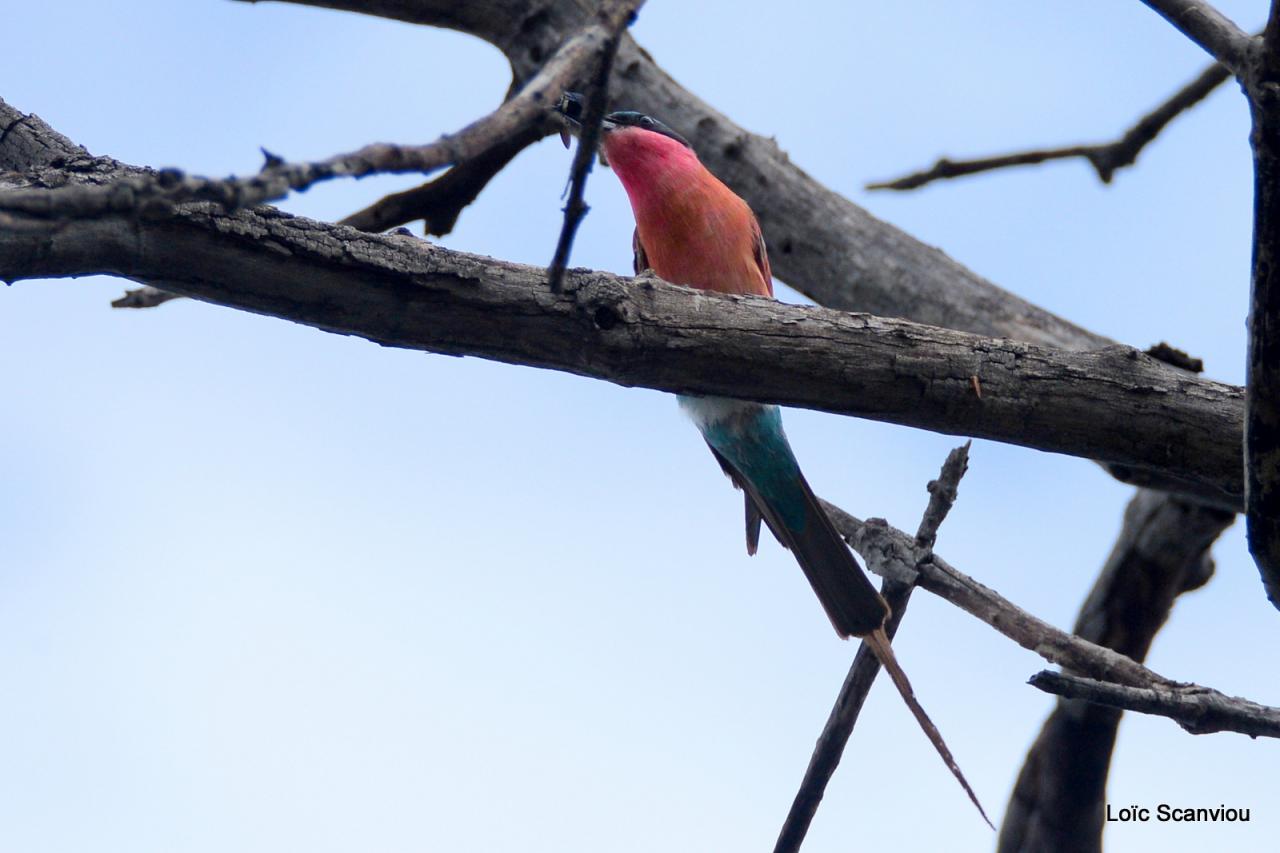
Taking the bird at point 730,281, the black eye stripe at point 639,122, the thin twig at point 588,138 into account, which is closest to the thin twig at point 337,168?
the thin twig at point 588,138

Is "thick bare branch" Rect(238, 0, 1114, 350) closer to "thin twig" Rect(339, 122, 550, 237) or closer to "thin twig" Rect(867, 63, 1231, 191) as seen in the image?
"thin twig" Rect(867, 63, 1231, 191)

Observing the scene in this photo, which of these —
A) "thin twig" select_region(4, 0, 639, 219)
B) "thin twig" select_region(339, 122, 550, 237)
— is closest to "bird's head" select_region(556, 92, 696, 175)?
"thin twig" select_region(339, 122, 550, 237)

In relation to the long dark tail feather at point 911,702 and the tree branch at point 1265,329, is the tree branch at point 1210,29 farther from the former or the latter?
the long dark tail feather at point 911,702

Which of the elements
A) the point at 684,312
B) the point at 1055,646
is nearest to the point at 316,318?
the point at 684,312

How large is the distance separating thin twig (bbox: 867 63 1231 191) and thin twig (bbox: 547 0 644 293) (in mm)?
2930

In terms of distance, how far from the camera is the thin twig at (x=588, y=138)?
1.43 metres

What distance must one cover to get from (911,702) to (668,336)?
1.22 metres

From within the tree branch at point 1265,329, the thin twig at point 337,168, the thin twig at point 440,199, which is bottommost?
the thin twig at point 337,168

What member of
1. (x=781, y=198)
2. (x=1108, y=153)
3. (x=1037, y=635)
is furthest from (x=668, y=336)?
(x=1108, y=153)

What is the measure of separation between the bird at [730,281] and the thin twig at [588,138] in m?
1.89

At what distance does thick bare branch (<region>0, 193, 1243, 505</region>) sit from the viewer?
2.20 meters

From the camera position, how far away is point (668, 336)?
245 cm

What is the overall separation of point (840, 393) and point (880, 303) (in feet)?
7.28

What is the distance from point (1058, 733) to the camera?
394 centimetres
